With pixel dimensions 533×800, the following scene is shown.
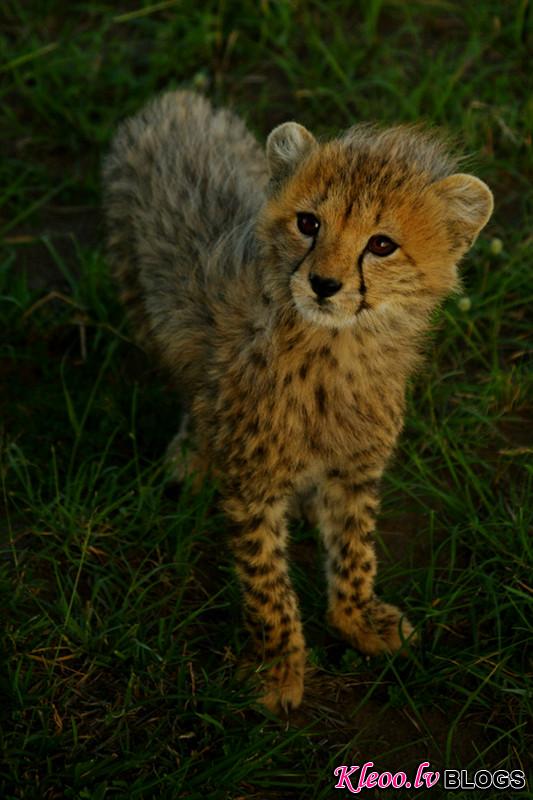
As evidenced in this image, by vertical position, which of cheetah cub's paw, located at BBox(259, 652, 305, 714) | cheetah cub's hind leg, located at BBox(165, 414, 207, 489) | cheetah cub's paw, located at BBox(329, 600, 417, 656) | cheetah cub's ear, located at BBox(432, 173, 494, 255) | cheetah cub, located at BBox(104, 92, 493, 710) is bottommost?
cheetah cub's paw, located at BBox(259, 652, 305, 714)

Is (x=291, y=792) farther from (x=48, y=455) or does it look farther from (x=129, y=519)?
(x=48, y=455)

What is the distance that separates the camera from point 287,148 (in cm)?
304

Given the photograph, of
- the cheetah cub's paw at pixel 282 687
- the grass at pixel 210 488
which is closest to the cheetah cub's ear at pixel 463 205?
the grass at pixel 210 488

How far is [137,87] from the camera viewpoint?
201 inches

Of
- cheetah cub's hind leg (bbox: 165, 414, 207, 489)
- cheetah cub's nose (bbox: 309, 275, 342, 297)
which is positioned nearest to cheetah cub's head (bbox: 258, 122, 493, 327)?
cheetah cub's nose (bbox: 309, 275, 342, 297)

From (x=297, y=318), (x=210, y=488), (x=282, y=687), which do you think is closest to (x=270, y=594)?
(x=282, y=687)

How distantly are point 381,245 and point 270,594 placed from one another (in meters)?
1.05

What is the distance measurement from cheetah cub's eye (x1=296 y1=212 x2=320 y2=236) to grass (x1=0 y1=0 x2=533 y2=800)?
889 mm

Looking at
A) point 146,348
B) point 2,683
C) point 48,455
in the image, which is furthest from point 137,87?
point 2,683

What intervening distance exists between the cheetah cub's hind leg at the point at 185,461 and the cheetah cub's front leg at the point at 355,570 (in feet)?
1.54

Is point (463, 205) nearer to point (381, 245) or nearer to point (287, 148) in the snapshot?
point (381, 245)

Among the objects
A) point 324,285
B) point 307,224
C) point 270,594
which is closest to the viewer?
point 324,285

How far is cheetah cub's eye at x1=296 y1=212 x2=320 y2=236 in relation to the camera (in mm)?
2826

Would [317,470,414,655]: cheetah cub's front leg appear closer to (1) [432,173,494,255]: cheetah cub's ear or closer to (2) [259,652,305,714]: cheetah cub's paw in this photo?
(2) [259,652,305,714]: cheetah cub's paw
